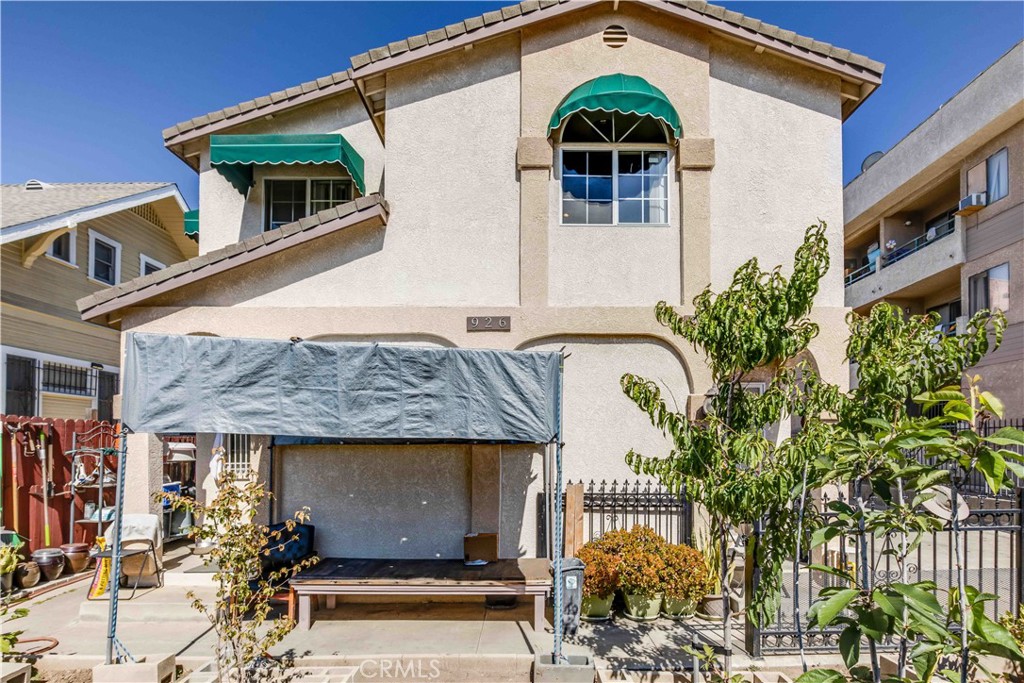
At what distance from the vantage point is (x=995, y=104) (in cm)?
1736

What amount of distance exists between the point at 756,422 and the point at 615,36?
7.01 m

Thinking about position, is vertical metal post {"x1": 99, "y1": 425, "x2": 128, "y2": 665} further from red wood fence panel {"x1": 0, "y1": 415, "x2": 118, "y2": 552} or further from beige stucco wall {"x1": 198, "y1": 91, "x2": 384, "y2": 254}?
beige stucco wall {"x1": 198, "y1": 91, "x2": 384, "y2": 254}

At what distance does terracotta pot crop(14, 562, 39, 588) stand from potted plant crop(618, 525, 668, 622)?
881 centimetres

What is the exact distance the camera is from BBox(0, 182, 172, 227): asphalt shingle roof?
617 inches

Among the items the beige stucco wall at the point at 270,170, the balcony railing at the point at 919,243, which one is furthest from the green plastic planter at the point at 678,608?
the balcony railing at the point at 919,243

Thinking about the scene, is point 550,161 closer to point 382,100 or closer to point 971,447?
point 382,100

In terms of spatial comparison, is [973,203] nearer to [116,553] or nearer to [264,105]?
[264,105]

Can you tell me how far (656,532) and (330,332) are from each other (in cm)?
568

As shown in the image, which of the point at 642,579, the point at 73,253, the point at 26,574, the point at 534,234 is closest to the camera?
the point at 642,579

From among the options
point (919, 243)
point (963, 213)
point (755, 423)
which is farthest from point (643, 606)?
point (919, 243)

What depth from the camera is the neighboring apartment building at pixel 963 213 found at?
1744cm

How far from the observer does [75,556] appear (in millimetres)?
10719

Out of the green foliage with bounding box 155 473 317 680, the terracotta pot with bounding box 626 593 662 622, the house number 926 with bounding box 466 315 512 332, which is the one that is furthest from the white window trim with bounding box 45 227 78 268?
the terracotta pot with bounding box 626 593 662 622

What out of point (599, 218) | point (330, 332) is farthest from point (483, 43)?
point (330, 332)
